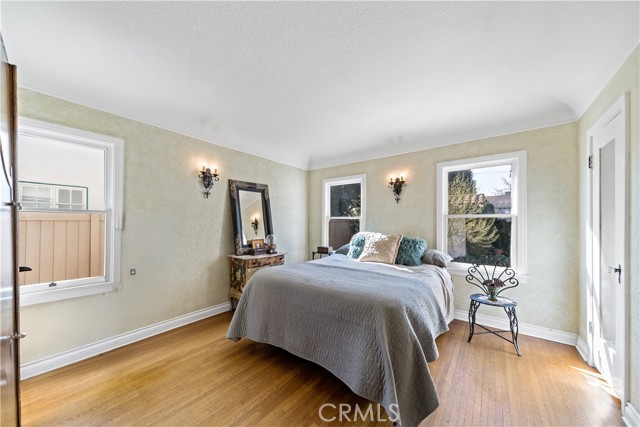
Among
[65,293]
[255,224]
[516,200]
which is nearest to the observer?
[65,293]

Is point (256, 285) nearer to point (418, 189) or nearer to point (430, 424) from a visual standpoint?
point (430, 424)

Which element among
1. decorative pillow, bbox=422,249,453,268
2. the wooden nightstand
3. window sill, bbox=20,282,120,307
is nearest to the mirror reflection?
the wooden nightstand

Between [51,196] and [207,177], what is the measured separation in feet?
4.73

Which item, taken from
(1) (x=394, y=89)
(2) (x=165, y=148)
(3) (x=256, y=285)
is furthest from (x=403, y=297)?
(2) (x=165, y=148)

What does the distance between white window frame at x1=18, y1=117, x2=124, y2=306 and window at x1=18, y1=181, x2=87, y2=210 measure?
0.20 meters

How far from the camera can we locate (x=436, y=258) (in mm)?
3008

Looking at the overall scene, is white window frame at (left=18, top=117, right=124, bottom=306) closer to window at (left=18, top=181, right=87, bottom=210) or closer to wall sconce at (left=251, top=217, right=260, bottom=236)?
window at (left=18, top=181, right=87, bottom=210)

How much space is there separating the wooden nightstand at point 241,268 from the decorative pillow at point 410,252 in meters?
1.87

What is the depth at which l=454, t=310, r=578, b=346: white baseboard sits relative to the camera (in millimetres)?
2555

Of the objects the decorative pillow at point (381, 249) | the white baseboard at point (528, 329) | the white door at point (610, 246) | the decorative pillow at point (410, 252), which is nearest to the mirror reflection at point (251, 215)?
→ the decorative pillow at point (381, 249)

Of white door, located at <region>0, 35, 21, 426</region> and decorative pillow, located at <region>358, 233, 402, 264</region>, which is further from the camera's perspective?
decorative pillow, located at <region>358, 233, 402, 264</region>

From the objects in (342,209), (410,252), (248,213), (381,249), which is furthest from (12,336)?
(342,209)

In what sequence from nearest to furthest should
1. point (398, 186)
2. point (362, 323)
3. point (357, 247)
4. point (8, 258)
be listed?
1. point (8, 258)
2. point (362, 323)
3. point (357, 247)
4. point (398, 186)

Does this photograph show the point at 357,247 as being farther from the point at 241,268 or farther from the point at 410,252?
the point at 241,268
